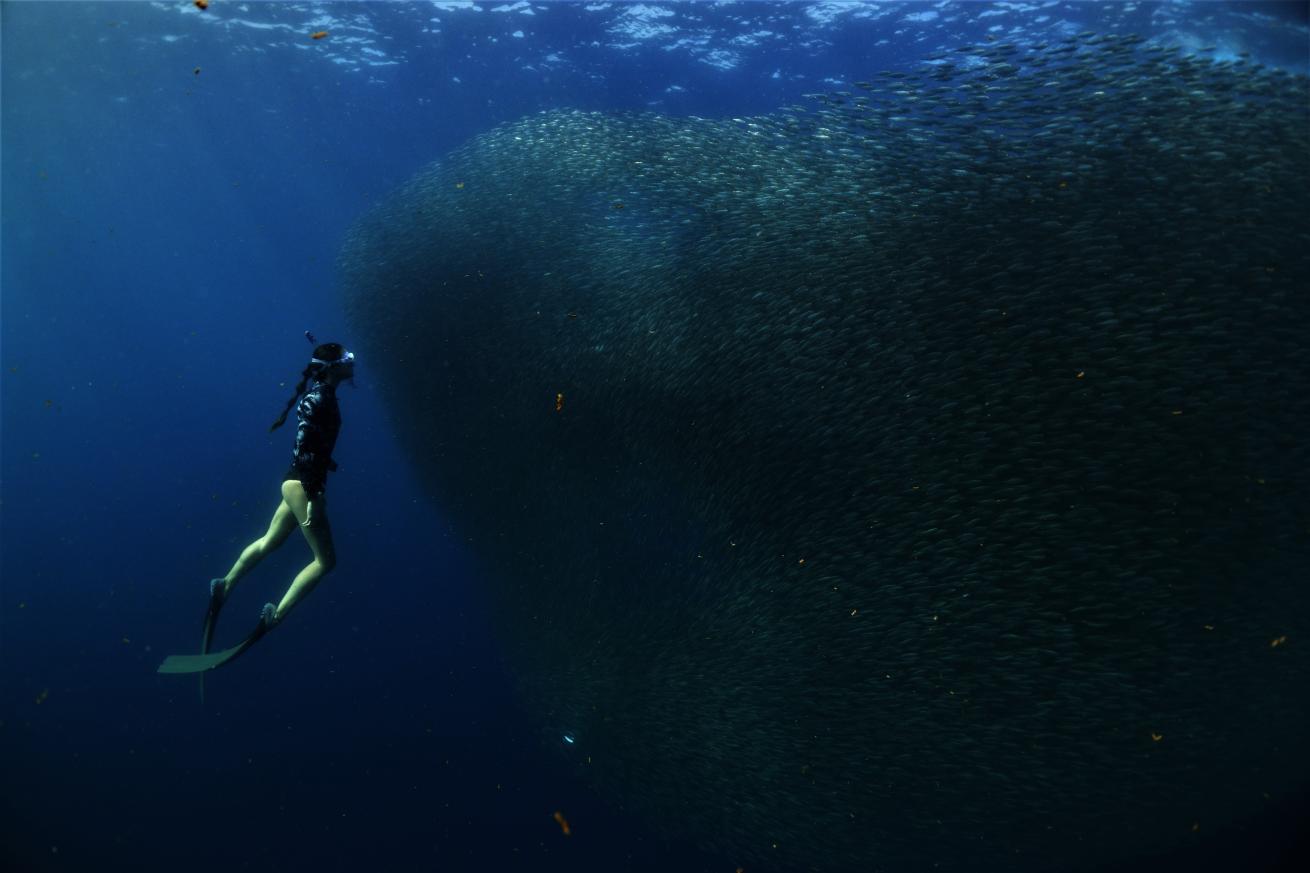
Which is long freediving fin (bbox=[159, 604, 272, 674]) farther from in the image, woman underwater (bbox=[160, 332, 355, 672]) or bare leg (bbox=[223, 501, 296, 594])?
bare leg (bbox=[223, 501, 296, 594])

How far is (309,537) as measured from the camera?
240 inches

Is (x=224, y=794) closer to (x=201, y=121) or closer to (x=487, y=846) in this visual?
(x=487, y=846)

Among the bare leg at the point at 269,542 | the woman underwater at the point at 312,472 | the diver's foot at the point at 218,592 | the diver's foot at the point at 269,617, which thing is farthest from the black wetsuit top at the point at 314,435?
the diver's foot at the point at 218,592

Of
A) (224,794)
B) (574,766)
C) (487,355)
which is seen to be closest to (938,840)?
(574,766)

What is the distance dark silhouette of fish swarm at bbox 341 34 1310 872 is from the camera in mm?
5836

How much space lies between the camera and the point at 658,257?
10133 millimetres

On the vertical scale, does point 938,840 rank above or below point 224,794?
above

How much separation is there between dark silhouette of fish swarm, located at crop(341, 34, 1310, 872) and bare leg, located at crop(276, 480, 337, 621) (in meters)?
4.28

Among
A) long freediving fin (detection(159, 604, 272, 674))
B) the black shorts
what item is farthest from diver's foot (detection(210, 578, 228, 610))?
the black shorts

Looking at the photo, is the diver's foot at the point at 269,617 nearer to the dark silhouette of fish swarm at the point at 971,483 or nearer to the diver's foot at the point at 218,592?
the diver's foot at the point at 218,592

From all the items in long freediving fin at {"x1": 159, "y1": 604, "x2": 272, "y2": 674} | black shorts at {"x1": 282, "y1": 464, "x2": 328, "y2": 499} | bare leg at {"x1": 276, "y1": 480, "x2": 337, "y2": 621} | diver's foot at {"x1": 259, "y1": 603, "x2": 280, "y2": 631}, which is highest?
black shorts at {"x1": 282, "y1": 464, "x2": 328, "y2": 499}

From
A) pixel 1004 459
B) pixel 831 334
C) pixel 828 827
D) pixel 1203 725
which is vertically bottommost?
pixel 828 827

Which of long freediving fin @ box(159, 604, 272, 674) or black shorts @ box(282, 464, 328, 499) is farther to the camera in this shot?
black shorts @ box(282, 464, 328, 499)

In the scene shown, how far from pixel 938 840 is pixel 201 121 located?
142 feet
